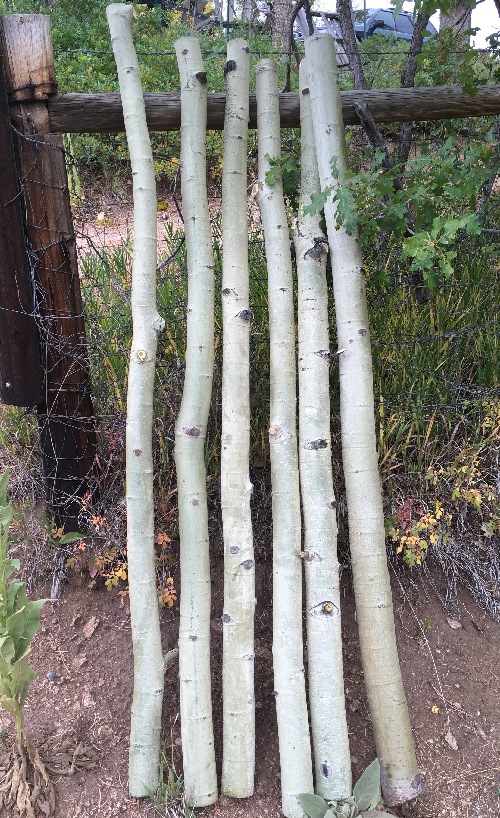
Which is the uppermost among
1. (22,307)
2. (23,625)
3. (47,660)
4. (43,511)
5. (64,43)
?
(64,43)

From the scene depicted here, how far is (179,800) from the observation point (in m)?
2.13

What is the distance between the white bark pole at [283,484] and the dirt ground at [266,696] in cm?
24

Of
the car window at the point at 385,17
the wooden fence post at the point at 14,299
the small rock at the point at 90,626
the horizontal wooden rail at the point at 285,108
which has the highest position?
the car window at the point at 385,17

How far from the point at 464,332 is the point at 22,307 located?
6.38 ft

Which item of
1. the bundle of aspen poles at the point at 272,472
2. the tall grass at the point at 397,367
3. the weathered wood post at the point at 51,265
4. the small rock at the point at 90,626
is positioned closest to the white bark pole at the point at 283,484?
the bundle of aspen poles at the point at 272,472

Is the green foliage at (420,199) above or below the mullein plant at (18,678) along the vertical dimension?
above

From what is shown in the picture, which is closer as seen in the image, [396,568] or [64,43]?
[396,568]

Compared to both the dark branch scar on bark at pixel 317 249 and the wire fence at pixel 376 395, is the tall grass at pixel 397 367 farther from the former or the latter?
the dark branch scar on bark at pixel 317 249

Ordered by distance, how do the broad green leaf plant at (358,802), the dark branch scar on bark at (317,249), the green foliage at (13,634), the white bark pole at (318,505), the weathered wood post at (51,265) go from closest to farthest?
the green foliage at (13,634) < the broad green leaf plant at (358,802) < the white bark pole at (318,505) < the weathered wood post at (51,265) < the dark branch scar on bark at (317,249)

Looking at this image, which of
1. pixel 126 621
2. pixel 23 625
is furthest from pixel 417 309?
pixel 23 625

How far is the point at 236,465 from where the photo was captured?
226 centimetres

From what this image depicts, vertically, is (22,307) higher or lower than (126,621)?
higher

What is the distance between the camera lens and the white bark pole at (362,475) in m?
2.18

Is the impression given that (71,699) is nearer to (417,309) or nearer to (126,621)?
(126,621)
